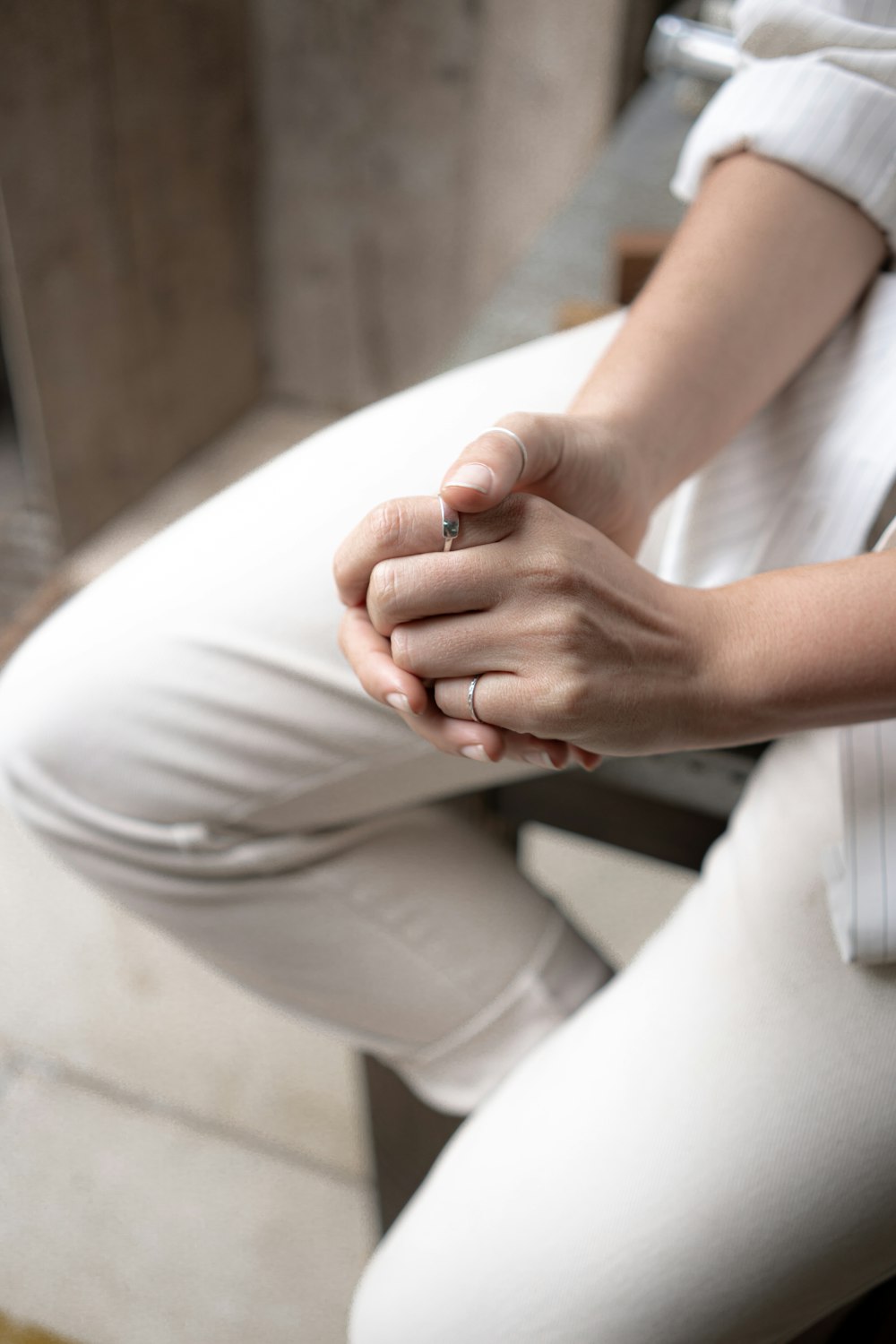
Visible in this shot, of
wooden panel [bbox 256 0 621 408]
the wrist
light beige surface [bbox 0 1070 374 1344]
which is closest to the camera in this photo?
the wrist

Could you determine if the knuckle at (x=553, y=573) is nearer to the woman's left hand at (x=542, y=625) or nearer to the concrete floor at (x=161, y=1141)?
the woman's left hand at (x=542, y=625)

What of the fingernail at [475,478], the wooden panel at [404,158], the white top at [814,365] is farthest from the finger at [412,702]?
the wooden panel at [404,158]

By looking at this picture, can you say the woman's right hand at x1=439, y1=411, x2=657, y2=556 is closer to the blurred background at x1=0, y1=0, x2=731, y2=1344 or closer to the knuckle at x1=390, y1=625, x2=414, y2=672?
the knuckle at x1=390, y1=625, x2=414, y2=672

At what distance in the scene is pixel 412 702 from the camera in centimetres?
51

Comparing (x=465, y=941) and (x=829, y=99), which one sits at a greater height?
(x=829, y=99)

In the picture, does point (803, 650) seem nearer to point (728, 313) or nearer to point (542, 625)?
point (542, 625)

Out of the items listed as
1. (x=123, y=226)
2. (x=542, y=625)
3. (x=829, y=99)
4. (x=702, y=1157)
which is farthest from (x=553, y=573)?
(x=123, y=226)

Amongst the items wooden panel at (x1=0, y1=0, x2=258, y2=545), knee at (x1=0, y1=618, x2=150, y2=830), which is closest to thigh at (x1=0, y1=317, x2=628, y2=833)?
knee at (x1=0, y1=618, x2=150, y2=830)

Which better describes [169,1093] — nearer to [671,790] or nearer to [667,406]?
[671,790]

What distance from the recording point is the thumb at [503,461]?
1.54ft

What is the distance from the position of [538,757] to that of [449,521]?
13cm

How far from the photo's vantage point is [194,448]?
211 centimetres

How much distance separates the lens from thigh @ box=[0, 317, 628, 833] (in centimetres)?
65

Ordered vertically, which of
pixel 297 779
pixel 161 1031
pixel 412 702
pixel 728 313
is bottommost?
pixel 161 1031
